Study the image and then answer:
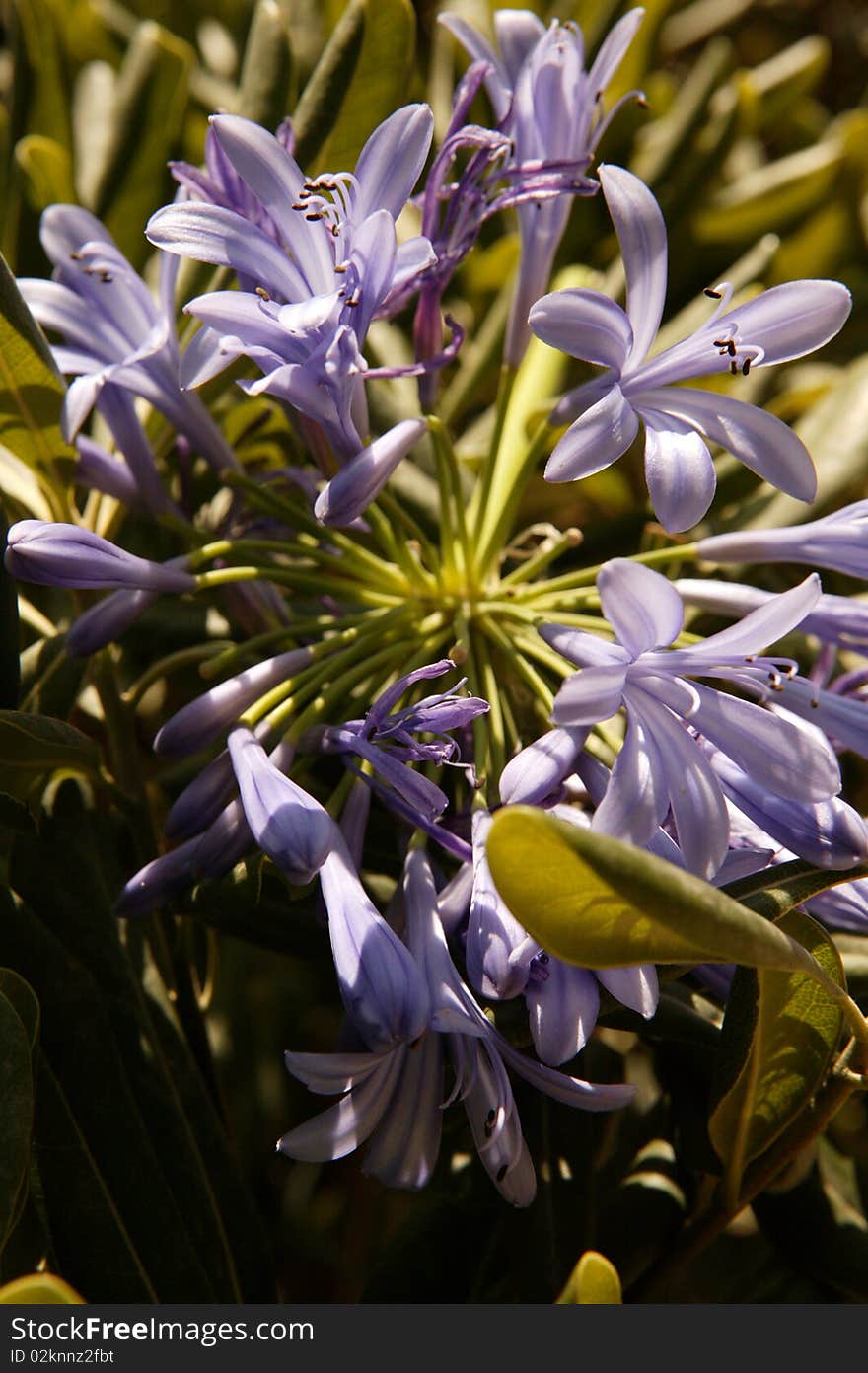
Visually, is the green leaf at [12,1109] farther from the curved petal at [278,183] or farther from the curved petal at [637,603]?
the curved petal at [278,183]

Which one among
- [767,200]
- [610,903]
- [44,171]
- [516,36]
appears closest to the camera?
[610,903]

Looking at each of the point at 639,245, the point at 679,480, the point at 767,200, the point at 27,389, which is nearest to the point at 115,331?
the point at 27,389

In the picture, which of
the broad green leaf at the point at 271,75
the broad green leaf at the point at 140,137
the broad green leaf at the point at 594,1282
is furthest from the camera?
the broad green leaf at the point at 140,137

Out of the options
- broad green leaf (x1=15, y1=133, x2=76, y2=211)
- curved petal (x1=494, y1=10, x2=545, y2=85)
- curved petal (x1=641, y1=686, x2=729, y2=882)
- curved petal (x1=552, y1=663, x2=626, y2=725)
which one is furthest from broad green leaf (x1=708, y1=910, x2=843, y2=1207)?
broad green leaf (x1=15, y1=133, x2=76, y2=211)

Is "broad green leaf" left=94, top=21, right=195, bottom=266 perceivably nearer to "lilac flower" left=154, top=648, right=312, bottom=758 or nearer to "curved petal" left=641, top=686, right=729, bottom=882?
"lilac flower" left=154, top=648, right=312, bottom=758

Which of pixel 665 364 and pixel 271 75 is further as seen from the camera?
pixel 271 75

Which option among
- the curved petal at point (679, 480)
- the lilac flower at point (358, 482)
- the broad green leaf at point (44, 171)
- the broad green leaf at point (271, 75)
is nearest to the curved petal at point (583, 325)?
the curved petal at point (679, 480)

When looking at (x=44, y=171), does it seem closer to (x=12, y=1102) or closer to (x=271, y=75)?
(x=271, y=75)
